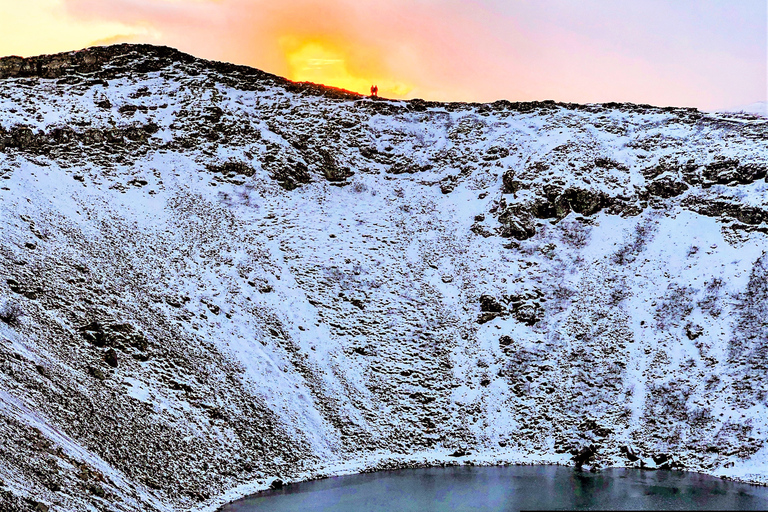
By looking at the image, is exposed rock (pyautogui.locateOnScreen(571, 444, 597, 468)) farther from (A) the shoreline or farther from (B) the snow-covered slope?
(B) the snow-covered slope

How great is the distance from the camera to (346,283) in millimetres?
65938

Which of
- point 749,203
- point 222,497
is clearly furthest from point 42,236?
point 749,203

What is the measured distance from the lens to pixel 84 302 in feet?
173

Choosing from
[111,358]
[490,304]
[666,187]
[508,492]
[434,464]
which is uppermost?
[666,187]

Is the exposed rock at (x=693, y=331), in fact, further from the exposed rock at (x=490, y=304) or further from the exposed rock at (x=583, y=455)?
the exposed rock at (x=490, y=304)

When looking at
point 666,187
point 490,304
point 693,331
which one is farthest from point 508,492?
point 666,187

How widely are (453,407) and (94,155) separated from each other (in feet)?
131

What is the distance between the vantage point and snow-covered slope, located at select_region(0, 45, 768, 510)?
4766cm

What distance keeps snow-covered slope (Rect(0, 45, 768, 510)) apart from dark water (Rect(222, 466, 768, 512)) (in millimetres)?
1606

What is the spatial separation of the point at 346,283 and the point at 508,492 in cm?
2392

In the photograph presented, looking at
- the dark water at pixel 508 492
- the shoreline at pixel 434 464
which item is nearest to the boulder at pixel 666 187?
the shoreline at pixel 434 464

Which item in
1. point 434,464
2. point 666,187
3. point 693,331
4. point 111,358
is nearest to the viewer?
point 111,358

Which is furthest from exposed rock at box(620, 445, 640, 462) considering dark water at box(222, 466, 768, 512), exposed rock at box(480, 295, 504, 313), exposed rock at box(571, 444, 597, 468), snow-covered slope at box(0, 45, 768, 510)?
exposed rock at box(480, 295, 504, 313)

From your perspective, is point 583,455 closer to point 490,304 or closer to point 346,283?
point 490,304
